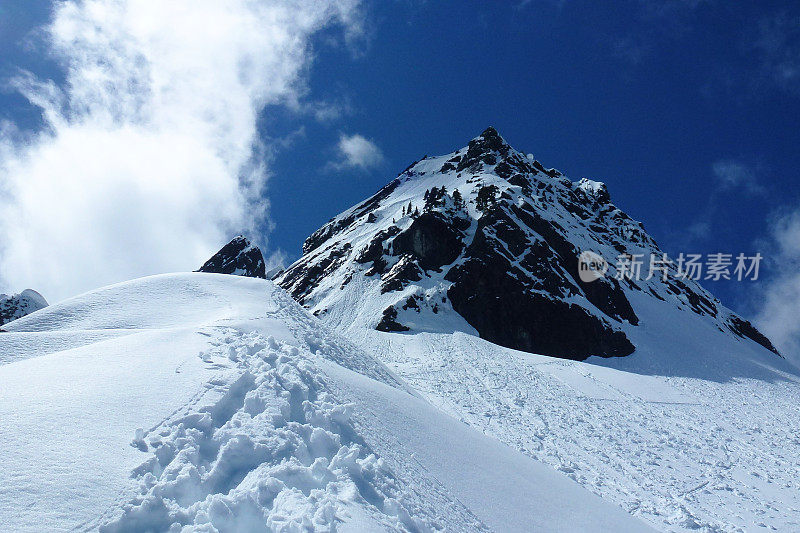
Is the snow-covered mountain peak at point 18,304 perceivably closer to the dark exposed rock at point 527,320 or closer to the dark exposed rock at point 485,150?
the dark exposed rock at point 527,320

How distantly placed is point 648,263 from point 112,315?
8651cm

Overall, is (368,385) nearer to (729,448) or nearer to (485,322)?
(729,448)

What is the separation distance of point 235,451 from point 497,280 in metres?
46.6

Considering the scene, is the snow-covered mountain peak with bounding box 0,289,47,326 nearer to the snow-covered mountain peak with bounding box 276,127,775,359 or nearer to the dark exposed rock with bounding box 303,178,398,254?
the snow-covered mountain peak with bounding box 276,127,775,359

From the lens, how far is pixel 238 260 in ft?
298

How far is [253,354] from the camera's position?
970 cm

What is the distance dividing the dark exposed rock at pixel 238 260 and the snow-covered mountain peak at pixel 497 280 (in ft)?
61.5

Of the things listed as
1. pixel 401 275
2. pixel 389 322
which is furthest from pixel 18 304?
pixel 389 322

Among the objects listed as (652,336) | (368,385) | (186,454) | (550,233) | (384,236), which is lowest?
(186,454)

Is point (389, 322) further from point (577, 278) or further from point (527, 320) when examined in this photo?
point (577, 278)

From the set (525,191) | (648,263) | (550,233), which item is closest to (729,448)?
(550,233)

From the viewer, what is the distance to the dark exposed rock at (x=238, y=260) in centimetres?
8950

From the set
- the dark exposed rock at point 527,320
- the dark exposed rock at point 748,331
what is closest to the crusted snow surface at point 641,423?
the dark exposed rock at point 527,320

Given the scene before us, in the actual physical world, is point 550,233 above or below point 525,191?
below
